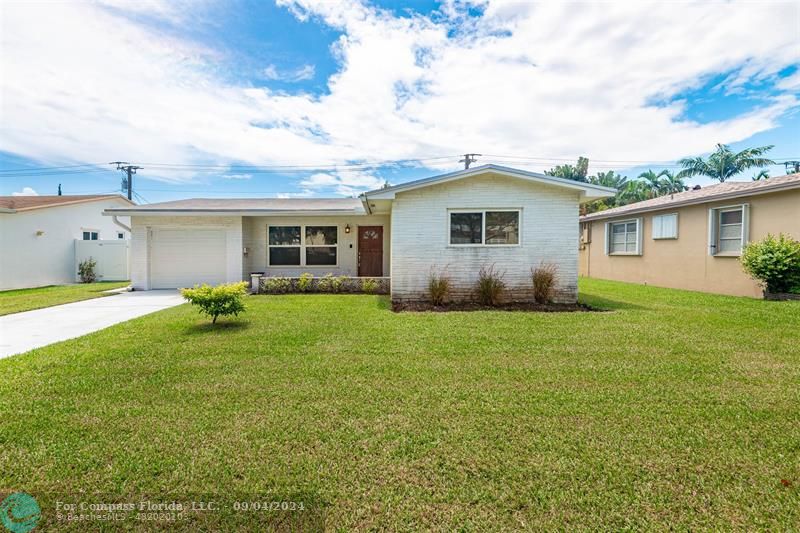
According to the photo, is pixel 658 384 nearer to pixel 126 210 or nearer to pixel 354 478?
pixel 354 478

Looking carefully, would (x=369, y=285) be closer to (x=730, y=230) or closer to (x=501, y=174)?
(x=501, y=174)

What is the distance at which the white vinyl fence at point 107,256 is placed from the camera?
15586 mm

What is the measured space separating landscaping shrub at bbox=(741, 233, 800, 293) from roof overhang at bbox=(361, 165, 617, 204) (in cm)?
419

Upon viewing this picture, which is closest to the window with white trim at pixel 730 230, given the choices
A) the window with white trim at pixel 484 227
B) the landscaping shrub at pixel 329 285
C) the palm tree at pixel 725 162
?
the window with white trim at pixel 484 227

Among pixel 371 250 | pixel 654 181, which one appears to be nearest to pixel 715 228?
pixel 371 250

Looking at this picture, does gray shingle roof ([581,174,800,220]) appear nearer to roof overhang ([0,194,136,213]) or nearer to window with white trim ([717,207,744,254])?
window with white trim ([717,207,744,254])

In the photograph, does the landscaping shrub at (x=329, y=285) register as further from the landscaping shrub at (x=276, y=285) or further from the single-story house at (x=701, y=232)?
the single-story house at (x=701, y=232)

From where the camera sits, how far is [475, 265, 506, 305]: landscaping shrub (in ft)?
29.7

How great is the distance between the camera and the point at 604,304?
30.1 ft

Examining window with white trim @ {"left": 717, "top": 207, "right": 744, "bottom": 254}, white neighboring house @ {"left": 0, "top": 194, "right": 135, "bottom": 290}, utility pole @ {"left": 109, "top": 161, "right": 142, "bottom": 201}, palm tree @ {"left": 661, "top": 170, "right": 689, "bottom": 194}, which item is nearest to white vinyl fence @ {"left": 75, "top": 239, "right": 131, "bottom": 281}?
white neighboring house @ {"left": 0, "top": 194, "right": 135, "bottom": 290}

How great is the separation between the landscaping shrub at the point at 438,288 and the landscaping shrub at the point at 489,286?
815mm

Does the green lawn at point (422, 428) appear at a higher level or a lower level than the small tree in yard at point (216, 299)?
lower

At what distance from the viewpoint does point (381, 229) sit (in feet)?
43.8

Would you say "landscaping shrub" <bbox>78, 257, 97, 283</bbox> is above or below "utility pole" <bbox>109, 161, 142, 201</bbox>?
below
